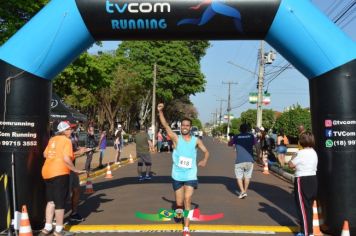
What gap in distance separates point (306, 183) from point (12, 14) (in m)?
15.9

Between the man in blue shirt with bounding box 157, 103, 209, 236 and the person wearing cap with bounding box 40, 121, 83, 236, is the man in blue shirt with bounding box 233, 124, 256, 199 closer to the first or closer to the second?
the man in blue shirt with bounding box 157, 103, 209, 236

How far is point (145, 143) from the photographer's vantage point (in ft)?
49.5

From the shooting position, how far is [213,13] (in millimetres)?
8180

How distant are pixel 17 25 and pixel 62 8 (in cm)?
1207

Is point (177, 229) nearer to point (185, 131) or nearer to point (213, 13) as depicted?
point (185, 131)

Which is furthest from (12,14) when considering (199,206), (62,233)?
(62,233)

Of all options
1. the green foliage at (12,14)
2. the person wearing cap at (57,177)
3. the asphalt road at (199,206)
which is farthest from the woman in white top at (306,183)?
the green foliage at (12,14)

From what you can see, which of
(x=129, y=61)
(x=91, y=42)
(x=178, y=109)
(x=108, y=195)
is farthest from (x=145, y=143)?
(x=178, y=109)

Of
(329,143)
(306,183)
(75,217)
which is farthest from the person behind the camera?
(75,217)

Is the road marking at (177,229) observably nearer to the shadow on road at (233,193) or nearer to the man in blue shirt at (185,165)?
the man in blue shirt at (185,165)

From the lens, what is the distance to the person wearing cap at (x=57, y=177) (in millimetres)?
7309

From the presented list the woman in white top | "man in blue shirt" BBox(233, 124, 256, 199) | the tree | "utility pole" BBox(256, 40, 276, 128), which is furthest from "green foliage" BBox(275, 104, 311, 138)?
the woman in white top

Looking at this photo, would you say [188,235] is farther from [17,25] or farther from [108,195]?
[17,25]

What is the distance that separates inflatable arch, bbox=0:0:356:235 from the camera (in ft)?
25.1
